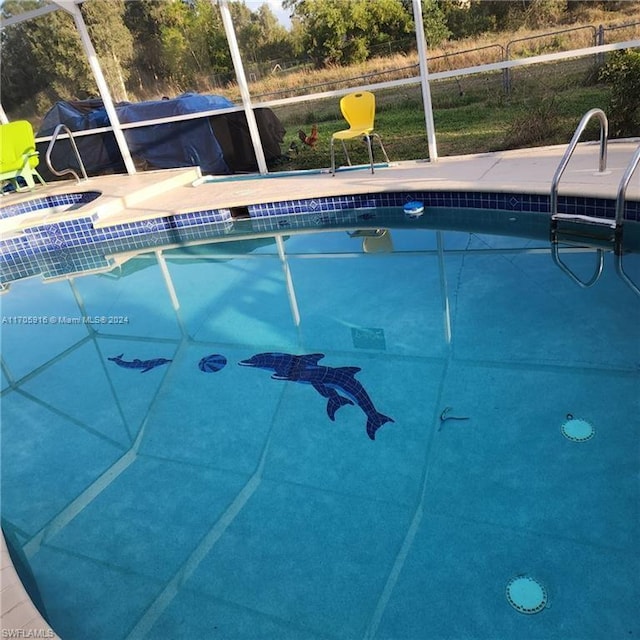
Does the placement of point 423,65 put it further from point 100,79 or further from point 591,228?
point 100,79

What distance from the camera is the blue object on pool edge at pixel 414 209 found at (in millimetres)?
4879

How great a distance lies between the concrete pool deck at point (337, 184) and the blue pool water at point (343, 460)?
0.75 meters

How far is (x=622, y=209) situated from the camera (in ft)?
11.0

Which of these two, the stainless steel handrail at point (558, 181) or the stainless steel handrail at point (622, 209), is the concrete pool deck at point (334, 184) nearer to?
the stainless steel handrail at point (558, 181)

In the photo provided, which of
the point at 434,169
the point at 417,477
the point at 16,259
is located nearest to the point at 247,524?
the point at 417,477

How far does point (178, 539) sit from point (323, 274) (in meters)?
2.53

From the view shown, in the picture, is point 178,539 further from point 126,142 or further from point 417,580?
point 126,142

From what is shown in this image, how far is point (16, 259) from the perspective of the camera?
19.6 feet

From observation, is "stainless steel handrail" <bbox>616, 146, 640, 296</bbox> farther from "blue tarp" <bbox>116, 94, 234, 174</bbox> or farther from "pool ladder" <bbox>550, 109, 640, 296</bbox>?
"blue tarp" <bbox>116, 94, 234, 174</bbox>

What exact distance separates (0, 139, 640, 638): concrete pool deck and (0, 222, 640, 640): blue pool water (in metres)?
0.75

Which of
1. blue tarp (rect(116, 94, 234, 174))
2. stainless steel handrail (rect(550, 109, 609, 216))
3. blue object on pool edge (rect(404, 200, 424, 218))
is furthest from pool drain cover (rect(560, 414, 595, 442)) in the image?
blue tarp (rect(116, 94, 234, 174))

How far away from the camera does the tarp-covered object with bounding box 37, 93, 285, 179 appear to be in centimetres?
700

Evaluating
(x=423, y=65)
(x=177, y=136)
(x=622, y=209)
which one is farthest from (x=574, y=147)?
(x=177, y=136)

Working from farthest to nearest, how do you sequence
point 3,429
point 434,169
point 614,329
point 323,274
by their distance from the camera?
point 434,169 < point 323,274 < point 3,429 < point 614,329
